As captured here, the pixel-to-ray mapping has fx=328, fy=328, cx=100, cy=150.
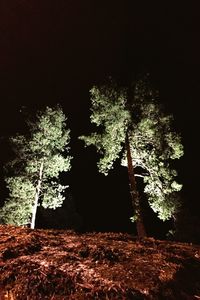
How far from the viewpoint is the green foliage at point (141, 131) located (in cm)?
1520

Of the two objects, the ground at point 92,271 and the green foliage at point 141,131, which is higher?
the green foliage at point 141,131

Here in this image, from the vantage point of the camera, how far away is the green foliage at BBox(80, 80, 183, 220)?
49.9 feet

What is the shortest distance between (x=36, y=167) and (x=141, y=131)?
6204mm

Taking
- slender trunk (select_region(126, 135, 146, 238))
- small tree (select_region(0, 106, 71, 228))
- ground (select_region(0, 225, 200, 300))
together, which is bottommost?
ground (select_region(0, 225, 200, 300))

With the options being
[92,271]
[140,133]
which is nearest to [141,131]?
[140,133]

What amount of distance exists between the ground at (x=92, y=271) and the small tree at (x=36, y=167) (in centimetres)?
1265

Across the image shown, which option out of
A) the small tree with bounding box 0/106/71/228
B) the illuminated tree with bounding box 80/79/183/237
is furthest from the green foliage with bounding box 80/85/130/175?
the small tree with bounding box 0/106/71/228

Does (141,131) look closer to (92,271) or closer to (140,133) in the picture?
(140,133)

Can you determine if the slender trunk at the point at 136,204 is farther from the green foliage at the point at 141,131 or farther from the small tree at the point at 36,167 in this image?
the small tree at the point at 36,167

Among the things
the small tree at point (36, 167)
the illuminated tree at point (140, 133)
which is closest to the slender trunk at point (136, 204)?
the illuminated tree at point (140, 133)

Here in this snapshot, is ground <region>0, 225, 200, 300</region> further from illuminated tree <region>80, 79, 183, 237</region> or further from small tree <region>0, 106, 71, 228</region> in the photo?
small tree <region>0, 106, 71, 228</region>

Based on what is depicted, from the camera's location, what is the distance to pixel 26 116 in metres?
18.6

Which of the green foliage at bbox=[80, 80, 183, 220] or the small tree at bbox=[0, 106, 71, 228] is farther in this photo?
the small tree at bbox=[0, 106, 71, 228]

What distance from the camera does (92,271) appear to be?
3.44m
